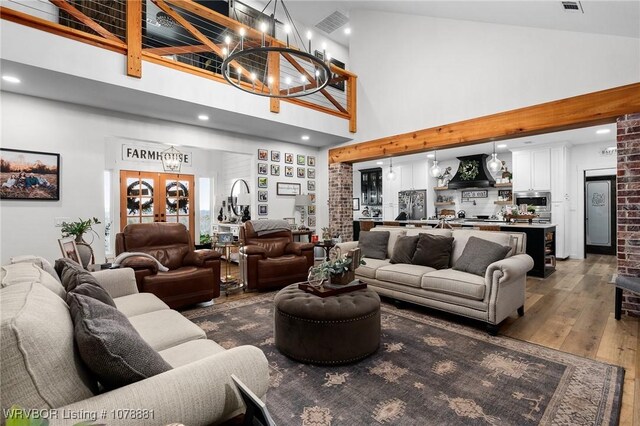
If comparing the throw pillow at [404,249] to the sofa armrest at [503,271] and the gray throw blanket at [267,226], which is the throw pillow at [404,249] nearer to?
the sofa armrest at [503,271]

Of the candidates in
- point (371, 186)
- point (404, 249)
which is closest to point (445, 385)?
point (404, 249)

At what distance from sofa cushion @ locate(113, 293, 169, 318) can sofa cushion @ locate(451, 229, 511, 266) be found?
3.12 m

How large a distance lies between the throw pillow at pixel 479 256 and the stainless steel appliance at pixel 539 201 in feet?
16.2

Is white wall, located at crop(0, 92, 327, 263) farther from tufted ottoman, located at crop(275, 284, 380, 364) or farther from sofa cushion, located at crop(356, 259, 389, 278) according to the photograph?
sofa cushion, located at crop(356, 259, 389, 278)

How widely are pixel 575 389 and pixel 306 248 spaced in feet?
11.7

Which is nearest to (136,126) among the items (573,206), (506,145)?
(506,145)

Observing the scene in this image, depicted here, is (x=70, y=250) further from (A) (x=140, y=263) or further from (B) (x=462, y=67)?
(B) (x=462, y=67)

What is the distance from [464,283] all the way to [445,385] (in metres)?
1.24

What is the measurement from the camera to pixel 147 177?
7.69m

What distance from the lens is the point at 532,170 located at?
7492 mm

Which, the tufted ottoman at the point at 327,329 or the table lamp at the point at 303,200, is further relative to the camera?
the table lamp at the point at 303,200

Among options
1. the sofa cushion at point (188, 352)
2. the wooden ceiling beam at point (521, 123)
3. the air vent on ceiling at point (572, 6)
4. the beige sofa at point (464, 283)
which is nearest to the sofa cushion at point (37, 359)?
the sofa cushion at point (188, 352)

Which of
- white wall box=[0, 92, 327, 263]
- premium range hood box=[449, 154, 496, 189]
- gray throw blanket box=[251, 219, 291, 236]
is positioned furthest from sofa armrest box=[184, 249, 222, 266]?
premium range hood box=[449, 154, 496, 189]

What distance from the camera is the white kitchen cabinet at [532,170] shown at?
7293 millimetres
